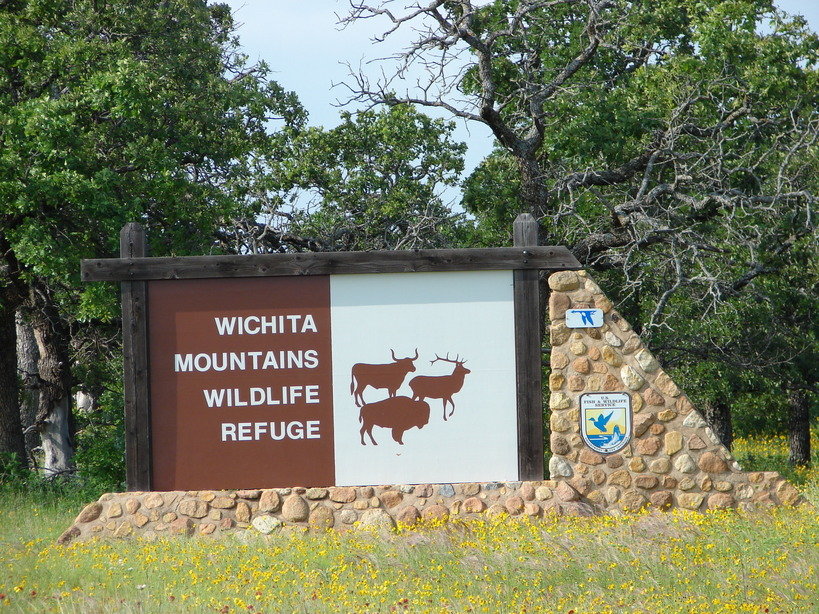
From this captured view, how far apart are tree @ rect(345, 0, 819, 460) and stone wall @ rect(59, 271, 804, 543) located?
3.80 m

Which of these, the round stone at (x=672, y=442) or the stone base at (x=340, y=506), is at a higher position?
the round stone at (x=672, y=442)

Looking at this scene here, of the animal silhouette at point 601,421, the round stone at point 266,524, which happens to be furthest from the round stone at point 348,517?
the animal silhouette at point 601,421

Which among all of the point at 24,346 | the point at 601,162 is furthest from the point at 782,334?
the point at 24,346

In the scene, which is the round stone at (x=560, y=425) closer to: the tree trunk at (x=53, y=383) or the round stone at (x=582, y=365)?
the round stone at (x=582, y=365)

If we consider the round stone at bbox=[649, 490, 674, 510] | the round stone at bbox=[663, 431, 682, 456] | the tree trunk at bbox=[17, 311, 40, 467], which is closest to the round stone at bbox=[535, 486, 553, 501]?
the round stone at bbox=[649, 490, 674, 510]

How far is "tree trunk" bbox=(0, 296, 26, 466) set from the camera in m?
14.0

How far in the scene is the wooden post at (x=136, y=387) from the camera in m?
9.59

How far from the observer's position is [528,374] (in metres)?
9.70

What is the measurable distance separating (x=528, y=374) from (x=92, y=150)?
22.7 ft

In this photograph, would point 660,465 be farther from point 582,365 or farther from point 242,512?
point 242,512

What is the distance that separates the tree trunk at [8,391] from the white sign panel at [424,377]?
652 centimetres

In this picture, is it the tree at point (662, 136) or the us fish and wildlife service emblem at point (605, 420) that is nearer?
the us fish and wildlife service emblem at point (605, 420)

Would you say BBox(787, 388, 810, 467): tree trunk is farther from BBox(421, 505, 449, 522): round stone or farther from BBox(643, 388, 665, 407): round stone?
BBox(421, 505, 449, 522): round stone

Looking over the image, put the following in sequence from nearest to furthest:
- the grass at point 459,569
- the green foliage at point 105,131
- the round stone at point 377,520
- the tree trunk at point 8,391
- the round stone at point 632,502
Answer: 1. the grass at point 459,569
2. the round stone at point 377,520
3. the round stone at point 632,502
4. the green foliage at point 105,131
5. the tree trunk at point 8,391
